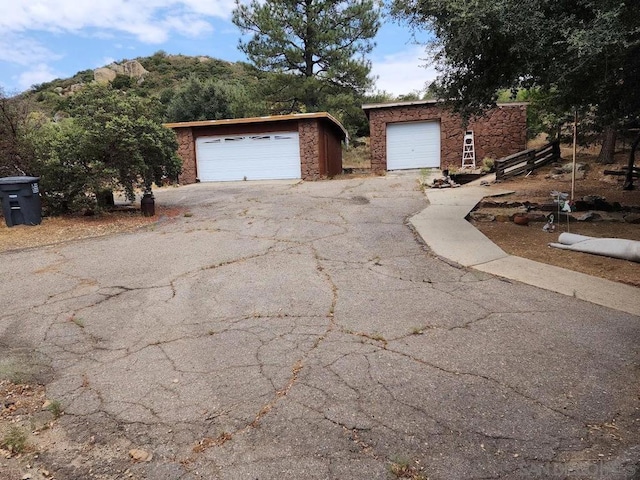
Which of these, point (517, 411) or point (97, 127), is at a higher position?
point (97, 127)

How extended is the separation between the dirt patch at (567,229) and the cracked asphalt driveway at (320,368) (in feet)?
5.07

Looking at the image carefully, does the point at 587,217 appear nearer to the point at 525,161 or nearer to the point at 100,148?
the point at 525,161

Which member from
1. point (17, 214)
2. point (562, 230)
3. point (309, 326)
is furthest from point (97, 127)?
point (562, 230)

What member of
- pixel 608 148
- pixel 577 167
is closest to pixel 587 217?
pixel 577 167

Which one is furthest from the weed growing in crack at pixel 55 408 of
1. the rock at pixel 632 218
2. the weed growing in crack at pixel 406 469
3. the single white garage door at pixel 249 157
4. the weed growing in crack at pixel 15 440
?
the single white garage door at pixel 249 157

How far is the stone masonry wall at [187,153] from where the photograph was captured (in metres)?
20.5

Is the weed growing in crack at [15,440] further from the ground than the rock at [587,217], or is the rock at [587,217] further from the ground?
the rock at [587,217]

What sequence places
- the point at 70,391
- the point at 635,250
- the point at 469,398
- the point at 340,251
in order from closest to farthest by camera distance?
the point at 469,398 → the point at 70,391 → the point at 635,250 → the point at 340,251

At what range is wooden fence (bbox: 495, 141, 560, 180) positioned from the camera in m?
16.2

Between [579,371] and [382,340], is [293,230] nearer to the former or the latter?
[382,340]

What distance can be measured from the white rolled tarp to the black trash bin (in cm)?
1064

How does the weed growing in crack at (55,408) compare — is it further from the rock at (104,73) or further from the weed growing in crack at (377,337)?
the rock at (104,73)

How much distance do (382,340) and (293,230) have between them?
526cm

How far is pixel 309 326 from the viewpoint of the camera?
458 centimetres
